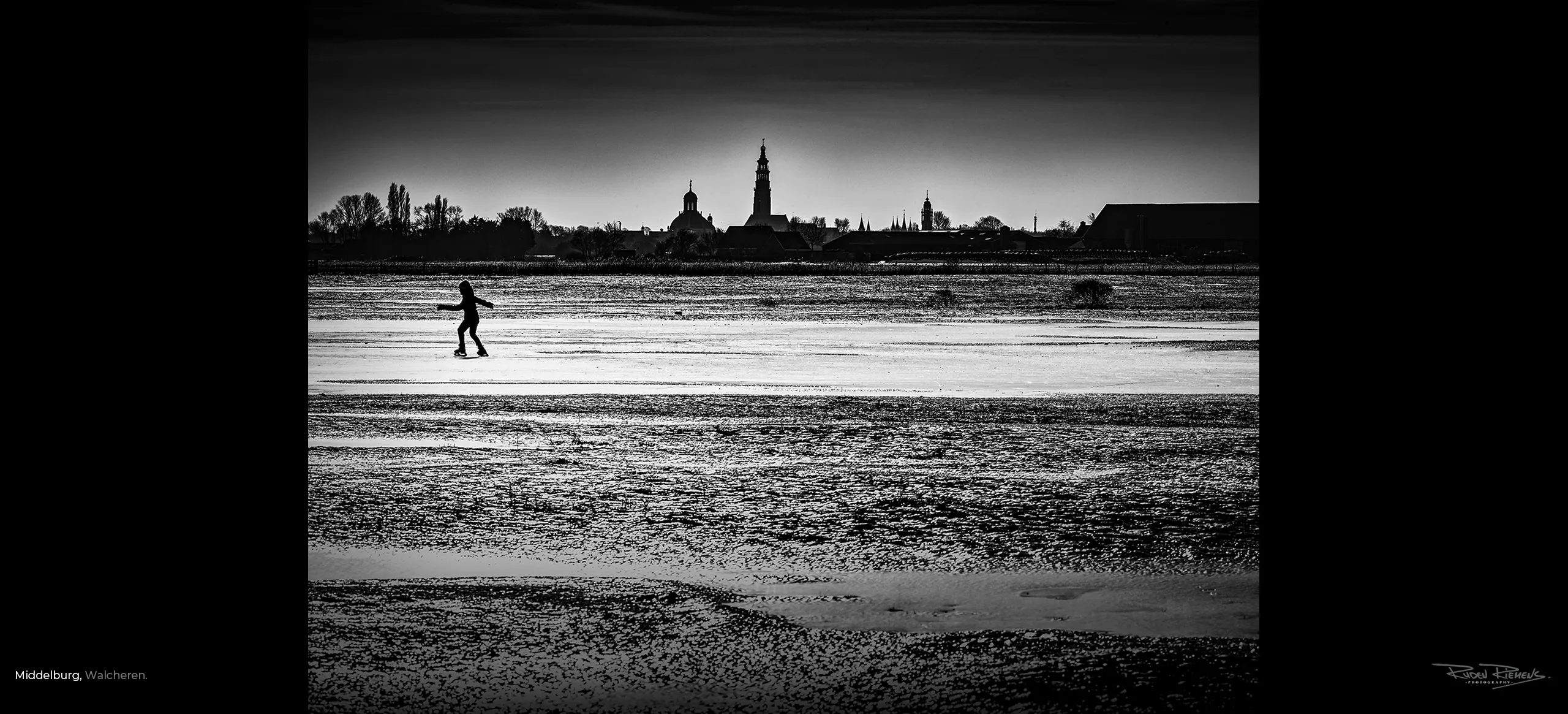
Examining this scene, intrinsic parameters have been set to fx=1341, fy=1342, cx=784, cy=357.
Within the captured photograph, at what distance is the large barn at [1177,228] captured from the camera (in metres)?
133

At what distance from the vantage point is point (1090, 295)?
156ft

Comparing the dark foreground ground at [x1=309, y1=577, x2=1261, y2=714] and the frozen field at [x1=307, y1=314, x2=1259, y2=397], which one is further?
the frozen field at [x1=307, y1=314, x2=1259, y2=397]

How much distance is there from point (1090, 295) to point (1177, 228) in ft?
316

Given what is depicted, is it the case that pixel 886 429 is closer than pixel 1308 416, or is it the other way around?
pixel 1308 416

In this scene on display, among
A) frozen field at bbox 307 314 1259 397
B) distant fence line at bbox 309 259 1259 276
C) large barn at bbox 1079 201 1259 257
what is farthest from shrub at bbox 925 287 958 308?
large barn at bbox 1079 201 1259 257

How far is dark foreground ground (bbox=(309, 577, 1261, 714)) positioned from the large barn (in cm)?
12814

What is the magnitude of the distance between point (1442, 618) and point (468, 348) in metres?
20.7

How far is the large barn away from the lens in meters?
133

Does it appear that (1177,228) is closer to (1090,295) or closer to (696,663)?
(1090,295)

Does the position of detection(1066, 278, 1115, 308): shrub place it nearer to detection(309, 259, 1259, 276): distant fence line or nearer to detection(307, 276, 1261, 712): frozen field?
detection(307, 276, 1261, 712): frozen field

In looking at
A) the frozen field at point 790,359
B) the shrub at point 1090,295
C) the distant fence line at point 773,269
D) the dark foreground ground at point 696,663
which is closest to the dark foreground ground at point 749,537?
the dark foreground ground at point 696,663

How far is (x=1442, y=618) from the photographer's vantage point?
290 centimetres
